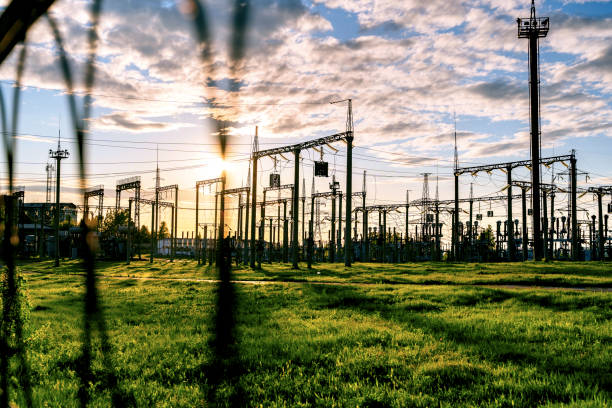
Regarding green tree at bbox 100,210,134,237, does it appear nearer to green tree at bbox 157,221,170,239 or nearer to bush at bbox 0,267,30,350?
green tree at bbox 157,221,170,239

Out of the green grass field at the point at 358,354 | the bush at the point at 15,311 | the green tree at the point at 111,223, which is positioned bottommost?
the green grass field at the point at 358,354

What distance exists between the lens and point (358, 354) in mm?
6871

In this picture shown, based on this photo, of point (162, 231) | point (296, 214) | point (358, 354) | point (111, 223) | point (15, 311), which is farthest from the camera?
point (162, 231)

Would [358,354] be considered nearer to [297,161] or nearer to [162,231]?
[297,161]

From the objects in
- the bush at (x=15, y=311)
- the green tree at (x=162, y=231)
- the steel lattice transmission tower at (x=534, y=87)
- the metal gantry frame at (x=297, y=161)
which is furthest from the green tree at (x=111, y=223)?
the bush at (x=15, y=311)

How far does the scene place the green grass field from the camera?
16.9 ft

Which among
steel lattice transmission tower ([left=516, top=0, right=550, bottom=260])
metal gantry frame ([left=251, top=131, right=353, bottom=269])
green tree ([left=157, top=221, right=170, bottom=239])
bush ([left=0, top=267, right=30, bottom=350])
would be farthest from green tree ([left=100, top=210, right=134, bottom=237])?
bush ([left=0, top=267, right=30, bottom=350])

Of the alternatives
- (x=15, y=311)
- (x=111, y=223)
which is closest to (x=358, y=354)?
(x=15, y=311)

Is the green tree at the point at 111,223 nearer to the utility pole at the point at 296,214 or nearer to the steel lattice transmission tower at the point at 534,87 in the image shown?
the utility pole at the point at 296,214

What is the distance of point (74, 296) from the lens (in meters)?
16.7

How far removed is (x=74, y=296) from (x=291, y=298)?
7.97m

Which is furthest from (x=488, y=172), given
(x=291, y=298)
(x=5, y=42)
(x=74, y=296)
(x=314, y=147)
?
(x=5, y=42)

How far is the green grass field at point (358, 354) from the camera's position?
5.14 meters

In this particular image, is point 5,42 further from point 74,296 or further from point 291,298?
point 74,296
